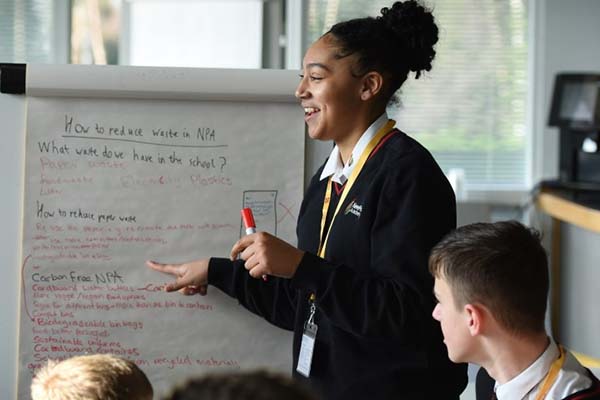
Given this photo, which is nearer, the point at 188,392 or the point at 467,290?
the point at 188,392

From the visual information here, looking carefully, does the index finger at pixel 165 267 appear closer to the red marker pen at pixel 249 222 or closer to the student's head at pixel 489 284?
the red marker pen at pixel 249 222

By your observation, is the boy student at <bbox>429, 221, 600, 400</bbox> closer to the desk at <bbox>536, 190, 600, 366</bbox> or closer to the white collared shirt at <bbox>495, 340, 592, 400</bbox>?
the white collared shirt at <bbox>495, 340, 592, 400</bbox>

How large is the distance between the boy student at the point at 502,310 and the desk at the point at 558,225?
120 inches

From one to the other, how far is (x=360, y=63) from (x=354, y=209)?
1.01 feet

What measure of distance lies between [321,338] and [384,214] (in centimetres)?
32

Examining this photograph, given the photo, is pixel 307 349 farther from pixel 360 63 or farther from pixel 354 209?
pixel 360 63

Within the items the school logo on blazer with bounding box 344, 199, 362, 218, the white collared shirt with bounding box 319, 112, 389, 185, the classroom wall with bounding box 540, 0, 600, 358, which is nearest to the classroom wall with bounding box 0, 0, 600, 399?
the classroom wall with bounding box 540, 0, 600, 358

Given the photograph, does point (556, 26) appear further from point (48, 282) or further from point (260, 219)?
point (48, 282)

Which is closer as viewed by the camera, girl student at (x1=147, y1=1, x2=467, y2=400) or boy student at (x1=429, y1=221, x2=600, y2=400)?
boy student at (x1=429, y1=221, x2=600, y2=400)

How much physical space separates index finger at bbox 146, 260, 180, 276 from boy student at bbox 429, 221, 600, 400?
758mm

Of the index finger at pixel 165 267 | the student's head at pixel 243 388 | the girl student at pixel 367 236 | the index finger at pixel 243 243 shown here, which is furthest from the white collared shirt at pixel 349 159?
the student's head at pixel 243 388

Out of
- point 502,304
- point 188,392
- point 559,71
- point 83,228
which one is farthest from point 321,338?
point 559,71

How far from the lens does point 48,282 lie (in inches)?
86.0

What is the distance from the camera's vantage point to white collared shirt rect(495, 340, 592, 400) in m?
1.54
